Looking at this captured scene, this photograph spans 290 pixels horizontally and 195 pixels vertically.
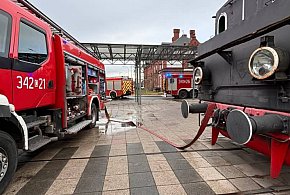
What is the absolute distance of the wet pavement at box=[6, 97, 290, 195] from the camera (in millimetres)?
2914

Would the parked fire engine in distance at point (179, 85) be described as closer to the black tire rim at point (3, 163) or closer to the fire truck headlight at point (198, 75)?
the fire truck headlight at point (198, 75)

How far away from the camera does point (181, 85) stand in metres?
23.4

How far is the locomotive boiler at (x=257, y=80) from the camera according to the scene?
7.41 ft

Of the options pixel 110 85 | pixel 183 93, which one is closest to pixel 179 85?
pixel 183 93

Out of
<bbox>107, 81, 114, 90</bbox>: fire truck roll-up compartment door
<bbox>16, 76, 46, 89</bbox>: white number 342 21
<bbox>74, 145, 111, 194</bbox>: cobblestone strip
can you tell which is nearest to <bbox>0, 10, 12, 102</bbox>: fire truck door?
<bbox>16, 76, 46, 89</bbox>: white number 342 21

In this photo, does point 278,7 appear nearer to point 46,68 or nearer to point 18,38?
point 18,38

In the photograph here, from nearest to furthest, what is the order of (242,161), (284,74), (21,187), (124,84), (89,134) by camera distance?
(284,74)
(21,187)
(242,161)
(89,134)
(124,84)

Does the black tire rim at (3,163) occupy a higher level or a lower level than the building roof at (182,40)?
lower

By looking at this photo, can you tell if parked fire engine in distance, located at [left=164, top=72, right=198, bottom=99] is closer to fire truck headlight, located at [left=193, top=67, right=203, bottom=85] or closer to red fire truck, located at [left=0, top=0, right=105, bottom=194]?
red fire truck, located at [left=0, top=0, right=105, bottom=194]

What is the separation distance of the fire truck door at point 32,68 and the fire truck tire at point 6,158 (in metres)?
0.54

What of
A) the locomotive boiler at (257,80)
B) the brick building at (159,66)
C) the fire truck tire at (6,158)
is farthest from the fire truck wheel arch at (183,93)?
the fire truck tire at (6,158)

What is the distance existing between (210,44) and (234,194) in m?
2.57

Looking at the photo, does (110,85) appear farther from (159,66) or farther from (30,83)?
(159,66)

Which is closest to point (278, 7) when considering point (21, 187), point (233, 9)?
point (233, 9)
